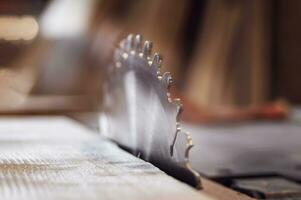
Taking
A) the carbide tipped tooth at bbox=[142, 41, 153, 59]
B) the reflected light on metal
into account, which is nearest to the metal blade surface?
the carbide tipped tooth at bbox=[142, 41, 153, 59]

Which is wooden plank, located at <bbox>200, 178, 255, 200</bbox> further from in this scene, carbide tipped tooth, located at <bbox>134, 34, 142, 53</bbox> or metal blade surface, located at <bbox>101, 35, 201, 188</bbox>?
carbide tipped tooth, located at <bbox>134, 34, 142, 53</bbox>

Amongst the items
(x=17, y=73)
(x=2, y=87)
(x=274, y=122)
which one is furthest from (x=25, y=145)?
(x=17, y=73)

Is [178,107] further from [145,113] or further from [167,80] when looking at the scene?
[145,113]

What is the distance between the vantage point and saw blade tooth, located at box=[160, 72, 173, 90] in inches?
38.9

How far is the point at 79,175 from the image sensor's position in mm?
866

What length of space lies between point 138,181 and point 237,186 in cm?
52

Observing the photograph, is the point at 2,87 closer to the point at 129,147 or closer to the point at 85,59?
the point at 85,59

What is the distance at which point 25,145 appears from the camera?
1266 mm

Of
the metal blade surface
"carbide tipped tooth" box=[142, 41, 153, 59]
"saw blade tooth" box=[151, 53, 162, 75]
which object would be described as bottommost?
the metal blade surface

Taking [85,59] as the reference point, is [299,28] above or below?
above

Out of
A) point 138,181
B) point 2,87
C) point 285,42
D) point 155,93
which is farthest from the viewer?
point 285,42

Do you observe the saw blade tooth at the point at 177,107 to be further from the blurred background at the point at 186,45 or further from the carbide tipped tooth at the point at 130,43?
the blurred background at the point at 186,45

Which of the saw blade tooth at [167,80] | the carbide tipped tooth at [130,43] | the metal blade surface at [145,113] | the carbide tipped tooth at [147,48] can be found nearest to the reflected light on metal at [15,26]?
the metal blade surface at [145,113]

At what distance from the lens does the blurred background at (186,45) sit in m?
5.28
